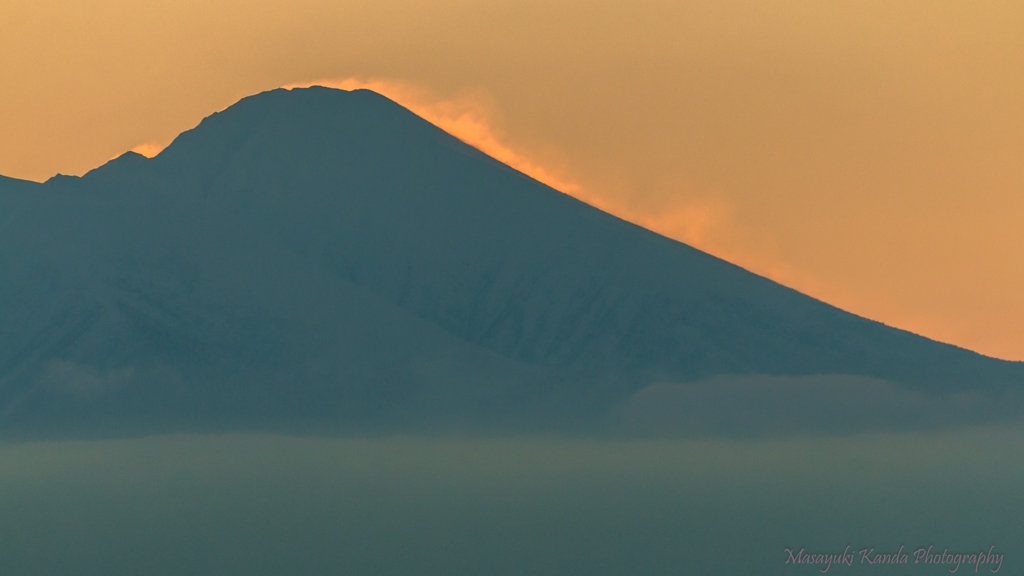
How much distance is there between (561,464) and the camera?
6097 inches

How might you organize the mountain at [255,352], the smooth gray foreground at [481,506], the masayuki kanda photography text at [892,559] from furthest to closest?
the mountain at [255,352]
the smooth gray foreground at [481,506]
the masayuki kanda photography text at [892,559]

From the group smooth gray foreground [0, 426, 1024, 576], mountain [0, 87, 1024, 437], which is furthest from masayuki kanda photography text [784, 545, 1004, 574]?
mountain [0, 87, 1024, 437]

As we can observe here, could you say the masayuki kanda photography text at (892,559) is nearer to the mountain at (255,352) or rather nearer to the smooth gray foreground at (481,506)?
the smooth gray foreground at (481,506)

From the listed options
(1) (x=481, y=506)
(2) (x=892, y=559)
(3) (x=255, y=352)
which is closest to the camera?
(2) (x=892, y=559)

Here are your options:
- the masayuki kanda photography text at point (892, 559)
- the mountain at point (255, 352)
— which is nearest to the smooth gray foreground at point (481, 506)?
the masayuki kanda photography text at point (892, 559)

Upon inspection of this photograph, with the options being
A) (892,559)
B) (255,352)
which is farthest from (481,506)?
(255,352)

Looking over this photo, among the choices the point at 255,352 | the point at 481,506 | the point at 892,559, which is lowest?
the point at 892,559

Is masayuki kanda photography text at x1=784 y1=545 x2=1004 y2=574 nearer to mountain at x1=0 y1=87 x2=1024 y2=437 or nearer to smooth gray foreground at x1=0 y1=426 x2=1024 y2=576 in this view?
smooth gray foreground at x1=0 y1=426 x2=1024 y2=576

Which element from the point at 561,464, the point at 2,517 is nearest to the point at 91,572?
the point at 2,517

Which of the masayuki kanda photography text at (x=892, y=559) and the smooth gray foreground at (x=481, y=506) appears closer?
the masayuki kanda photography text at (x=892, y=559)

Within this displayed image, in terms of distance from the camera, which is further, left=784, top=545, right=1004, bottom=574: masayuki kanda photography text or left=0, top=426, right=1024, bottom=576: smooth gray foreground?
left=0, top=426, right=1024, bottom=576: smooth gray foreground

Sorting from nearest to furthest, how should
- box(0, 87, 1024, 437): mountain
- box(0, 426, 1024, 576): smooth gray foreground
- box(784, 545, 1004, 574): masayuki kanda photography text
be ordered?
box(784, 545, 1004, 574): masayuki kanda photography text → box(0, 426, 1024, 576): smooth gray foreground → box(0, 87, 1024, 437): mountain

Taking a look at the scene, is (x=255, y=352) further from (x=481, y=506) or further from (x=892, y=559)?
(x=892, y=559)

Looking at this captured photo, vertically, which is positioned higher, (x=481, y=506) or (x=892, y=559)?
(x=481, y=506)
